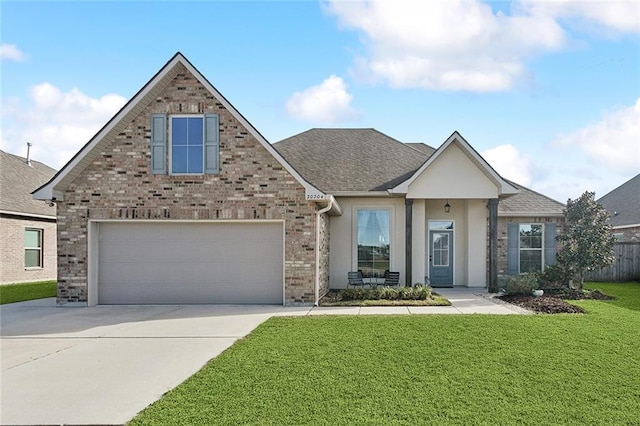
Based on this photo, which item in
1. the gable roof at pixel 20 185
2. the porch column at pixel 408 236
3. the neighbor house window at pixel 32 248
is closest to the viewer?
the porch column at pixel 408 236

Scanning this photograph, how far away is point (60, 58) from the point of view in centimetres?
1326

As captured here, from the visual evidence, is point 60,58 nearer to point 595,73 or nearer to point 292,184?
point 292,184

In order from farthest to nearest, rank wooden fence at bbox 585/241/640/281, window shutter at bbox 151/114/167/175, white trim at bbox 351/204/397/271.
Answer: wooden fence at bbox 585/241/640/281 → white trim at bbox 351/204/397/271 → window shutter at bbox 151/114/167/175

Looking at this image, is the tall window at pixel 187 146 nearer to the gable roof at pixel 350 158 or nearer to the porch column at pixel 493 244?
the gable roof at pixel 350 158

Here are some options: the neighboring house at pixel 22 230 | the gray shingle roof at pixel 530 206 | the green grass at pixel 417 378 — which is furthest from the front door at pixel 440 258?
the neighboring house at pixel 22 230

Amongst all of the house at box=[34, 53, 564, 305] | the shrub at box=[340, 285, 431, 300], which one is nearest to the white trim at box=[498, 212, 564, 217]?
the shrub at box=[340, 285, 431, 300]

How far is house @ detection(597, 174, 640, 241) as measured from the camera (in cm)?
2544

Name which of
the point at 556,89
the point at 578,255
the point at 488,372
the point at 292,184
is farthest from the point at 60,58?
the point at 578,255

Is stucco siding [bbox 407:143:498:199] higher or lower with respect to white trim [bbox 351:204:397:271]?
higher

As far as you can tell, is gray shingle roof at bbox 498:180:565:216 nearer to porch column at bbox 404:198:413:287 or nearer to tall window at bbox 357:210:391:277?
porch column at bbox 404:198:413:287

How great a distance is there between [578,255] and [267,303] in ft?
34.2

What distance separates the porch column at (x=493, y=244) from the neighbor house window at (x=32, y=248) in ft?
64.3

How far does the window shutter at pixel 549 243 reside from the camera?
18.2m

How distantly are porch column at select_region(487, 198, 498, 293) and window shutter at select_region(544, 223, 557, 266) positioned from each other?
12.1 feet
